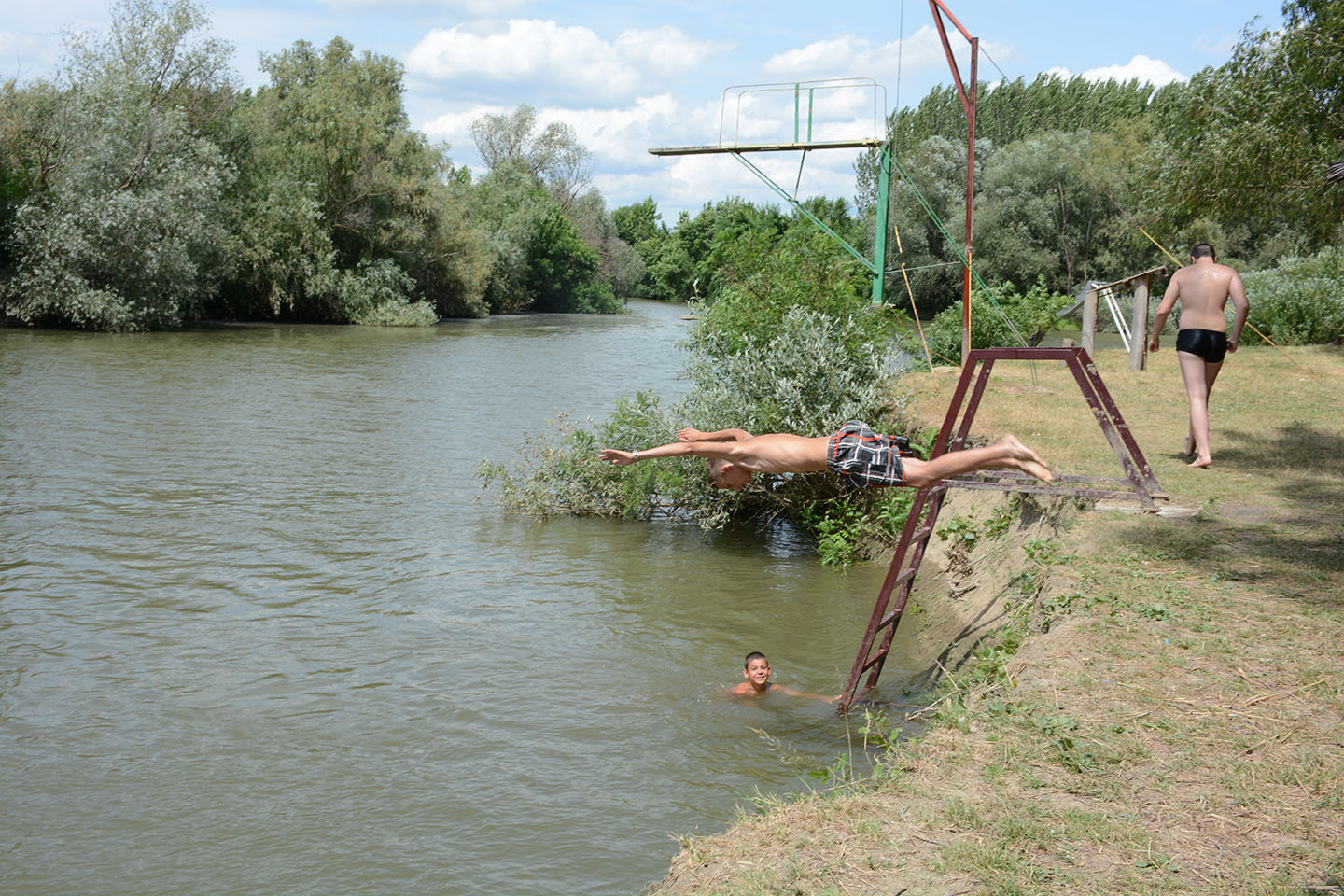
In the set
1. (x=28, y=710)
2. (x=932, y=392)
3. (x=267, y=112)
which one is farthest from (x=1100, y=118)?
(x=28, y=710)

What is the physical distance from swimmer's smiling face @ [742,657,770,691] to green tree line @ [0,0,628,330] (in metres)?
35.8

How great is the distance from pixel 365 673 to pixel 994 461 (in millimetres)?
5946

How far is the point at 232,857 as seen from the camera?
634 centimetres

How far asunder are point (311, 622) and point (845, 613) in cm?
569

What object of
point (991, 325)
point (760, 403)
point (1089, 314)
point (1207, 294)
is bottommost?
point (760, 403)

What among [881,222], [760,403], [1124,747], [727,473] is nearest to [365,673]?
[727,473]

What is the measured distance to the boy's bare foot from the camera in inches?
257

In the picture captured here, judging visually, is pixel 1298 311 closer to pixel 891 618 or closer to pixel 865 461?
pixel 891 618

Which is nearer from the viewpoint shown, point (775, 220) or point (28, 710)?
point (28, 710)

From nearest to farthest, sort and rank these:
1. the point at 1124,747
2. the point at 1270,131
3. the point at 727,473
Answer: the point at 1124,747
the point at 727,473
the point at 1270,131

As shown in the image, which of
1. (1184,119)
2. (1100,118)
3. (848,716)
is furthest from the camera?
(1100,118)

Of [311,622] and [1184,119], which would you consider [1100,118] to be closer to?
[1184,119]

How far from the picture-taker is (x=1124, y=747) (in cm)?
→ 548

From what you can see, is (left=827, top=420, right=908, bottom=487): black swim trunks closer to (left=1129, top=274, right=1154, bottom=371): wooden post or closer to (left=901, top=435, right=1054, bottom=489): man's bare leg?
(left=901, top=435, right=1054, bottom=489): man's bare leg
